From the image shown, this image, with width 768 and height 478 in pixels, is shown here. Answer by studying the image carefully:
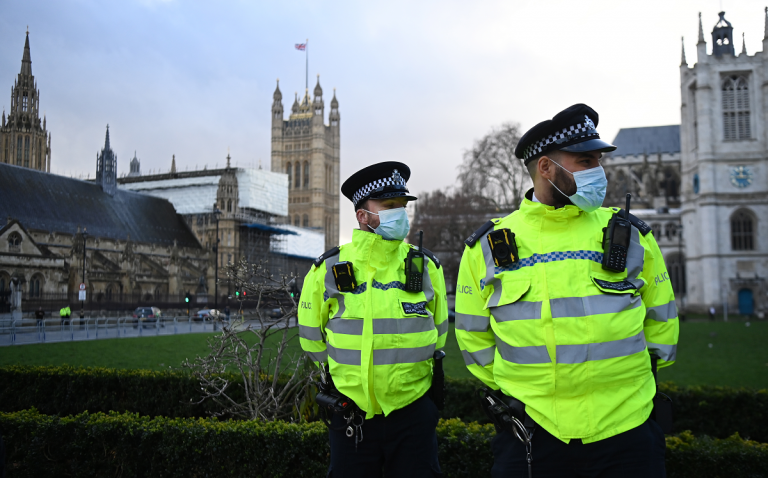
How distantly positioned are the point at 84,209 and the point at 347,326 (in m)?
50.8

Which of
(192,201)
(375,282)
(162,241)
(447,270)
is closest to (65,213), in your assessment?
(162,241)

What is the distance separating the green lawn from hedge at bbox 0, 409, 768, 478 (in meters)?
4.84

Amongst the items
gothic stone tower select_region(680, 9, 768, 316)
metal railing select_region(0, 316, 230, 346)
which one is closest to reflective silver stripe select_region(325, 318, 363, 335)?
metal railing select_region(0, 316, 230, 346)

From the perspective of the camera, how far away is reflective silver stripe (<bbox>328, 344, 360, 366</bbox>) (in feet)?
10.7

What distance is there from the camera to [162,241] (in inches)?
2147

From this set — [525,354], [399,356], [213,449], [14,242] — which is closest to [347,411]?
[399,356]

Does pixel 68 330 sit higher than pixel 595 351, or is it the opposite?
pixel 595 351

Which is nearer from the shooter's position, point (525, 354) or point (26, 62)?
point (525, 354)

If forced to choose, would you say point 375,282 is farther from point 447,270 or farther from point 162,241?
point 162,241

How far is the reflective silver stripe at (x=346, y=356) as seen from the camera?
128 inches

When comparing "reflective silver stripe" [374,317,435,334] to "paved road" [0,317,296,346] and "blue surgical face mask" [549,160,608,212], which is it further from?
"paved road" [0,317,296,346]

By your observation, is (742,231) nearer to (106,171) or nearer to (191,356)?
(191,356)

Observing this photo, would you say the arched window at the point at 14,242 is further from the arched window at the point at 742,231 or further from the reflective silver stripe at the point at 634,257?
the arched window at the point at 742,231

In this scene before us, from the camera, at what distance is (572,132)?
2.68 m
